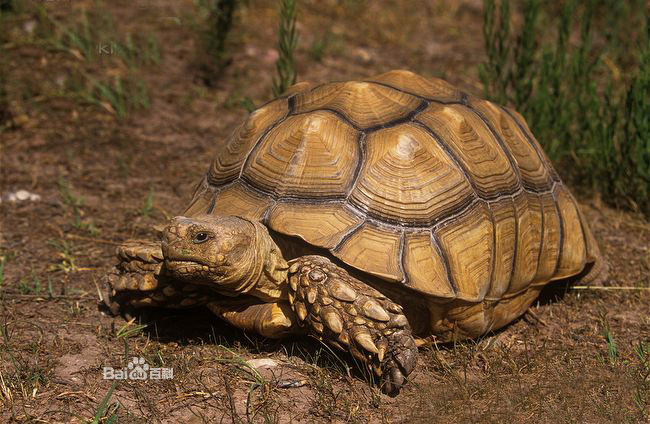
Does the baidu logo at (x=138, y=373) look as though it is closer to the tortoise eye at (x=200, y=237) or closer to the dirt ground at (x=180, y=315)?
the dirt ground at (x=180, y=315)

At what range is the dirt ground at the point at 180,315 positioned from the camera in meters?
2.66

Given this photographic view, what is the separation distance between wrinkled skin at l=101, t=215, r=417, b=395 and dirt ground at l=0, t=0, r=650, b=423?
0.47 feet

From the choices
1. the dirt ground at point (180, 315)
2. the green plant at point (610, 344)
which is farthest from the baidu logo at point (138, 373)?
the green plant at point (610, 344)

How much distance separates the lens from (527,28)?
467cm

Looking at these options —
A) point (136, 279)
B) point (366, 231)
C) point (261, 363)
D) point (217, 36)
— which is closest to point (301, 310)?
point (261, 363)

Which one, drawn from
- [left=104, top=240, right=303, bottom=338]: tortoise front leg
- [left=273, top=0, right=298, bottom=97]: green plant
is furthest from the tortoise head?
[left=273, top=0, right=298, bottom=97]: green plant

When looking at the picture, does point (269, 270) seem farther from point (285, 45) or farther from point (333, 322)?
point (285, 45)

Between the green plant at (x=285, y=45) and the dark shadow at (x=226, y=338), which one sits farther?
the green plant at (x=285, y=45)

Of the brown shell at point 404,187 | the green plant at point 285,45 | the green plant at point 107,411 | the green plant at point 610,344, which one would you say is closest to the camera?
the green plant at point 107,411

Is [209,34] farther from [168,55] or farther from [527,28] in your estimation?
[527,28]

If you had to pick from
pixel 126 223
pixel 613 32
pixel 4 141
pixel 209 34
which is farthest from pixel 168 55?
pixel 613 32

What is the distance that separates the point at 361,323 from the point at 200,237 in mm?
702

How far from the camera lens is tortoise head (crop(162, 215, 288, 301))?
2.74m

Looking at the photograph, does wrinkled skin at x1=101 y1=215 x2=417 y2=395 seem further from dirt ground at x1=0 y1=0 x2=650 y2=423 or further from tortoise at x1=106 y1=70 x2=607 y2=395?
dirt ground at x1=0 y1=0 x2=650 y2=423
